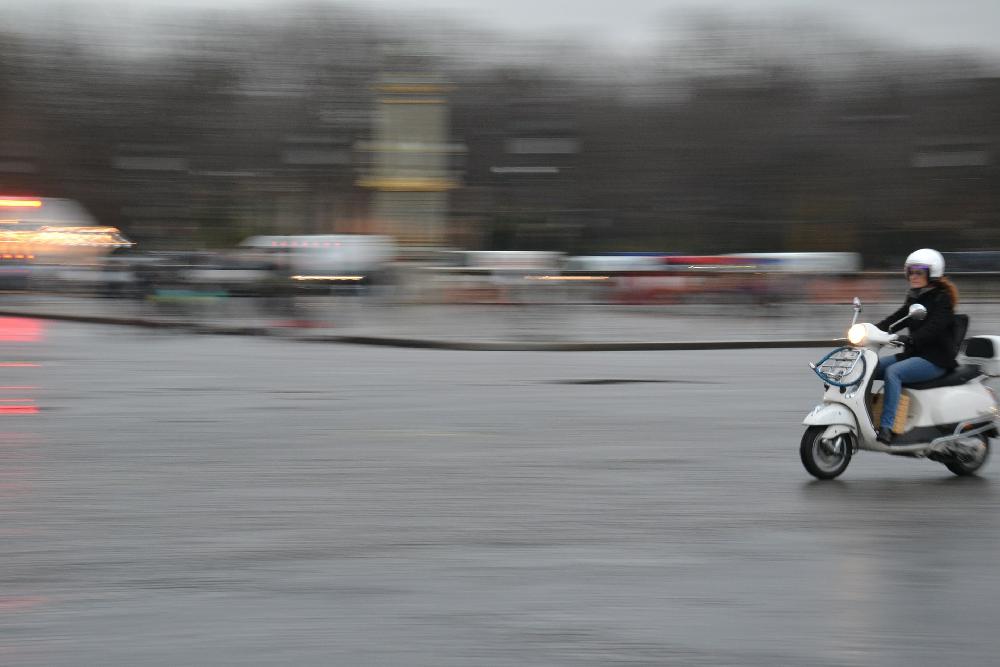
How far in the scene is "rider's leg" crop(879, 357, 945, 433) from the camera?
10.1m

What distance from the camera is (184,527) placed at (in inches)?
308

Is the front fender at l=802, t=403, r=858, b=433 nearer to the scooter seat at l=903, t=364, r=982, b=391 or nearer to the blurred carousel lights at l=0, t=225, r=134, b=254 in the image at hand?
the scooter seat at l=903, t=364, r=982, b=391

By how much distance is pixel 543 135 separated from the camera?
287 ft

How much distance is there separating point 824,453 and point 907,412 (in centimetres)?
64

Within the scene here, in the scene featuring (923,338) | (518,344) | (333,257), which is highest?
(923,338)

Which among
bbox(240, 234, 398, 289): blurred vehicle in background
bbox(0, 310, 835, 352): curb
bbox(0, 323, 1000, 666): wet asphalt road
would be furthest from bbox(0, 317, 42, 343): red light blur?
bbox(0, 323, 1000, 666): wet asphalt road

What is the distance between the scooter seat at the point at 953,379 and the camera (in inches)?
400

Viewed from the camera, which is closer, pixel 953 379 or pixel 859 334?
pixel 859 334

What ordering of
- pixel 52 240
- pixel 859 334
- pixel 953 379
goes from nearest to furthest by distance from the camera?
pixel 859 334 → pixel 953 379 → pixel 52 240

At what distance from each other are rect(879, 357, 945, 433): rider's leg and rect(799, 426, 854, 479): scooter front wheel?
0.29 meters

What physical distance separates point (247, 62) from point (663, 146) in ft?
76.3

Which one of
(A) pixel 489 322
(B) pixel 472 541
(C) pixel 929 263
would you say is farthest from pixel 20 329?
(B) pixel 472 541

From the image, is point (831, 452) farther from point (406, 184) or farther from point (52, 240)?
point (406, 184)

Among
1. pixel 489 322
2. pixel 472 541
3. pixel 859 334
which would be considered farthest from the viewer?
pixel 489 322
